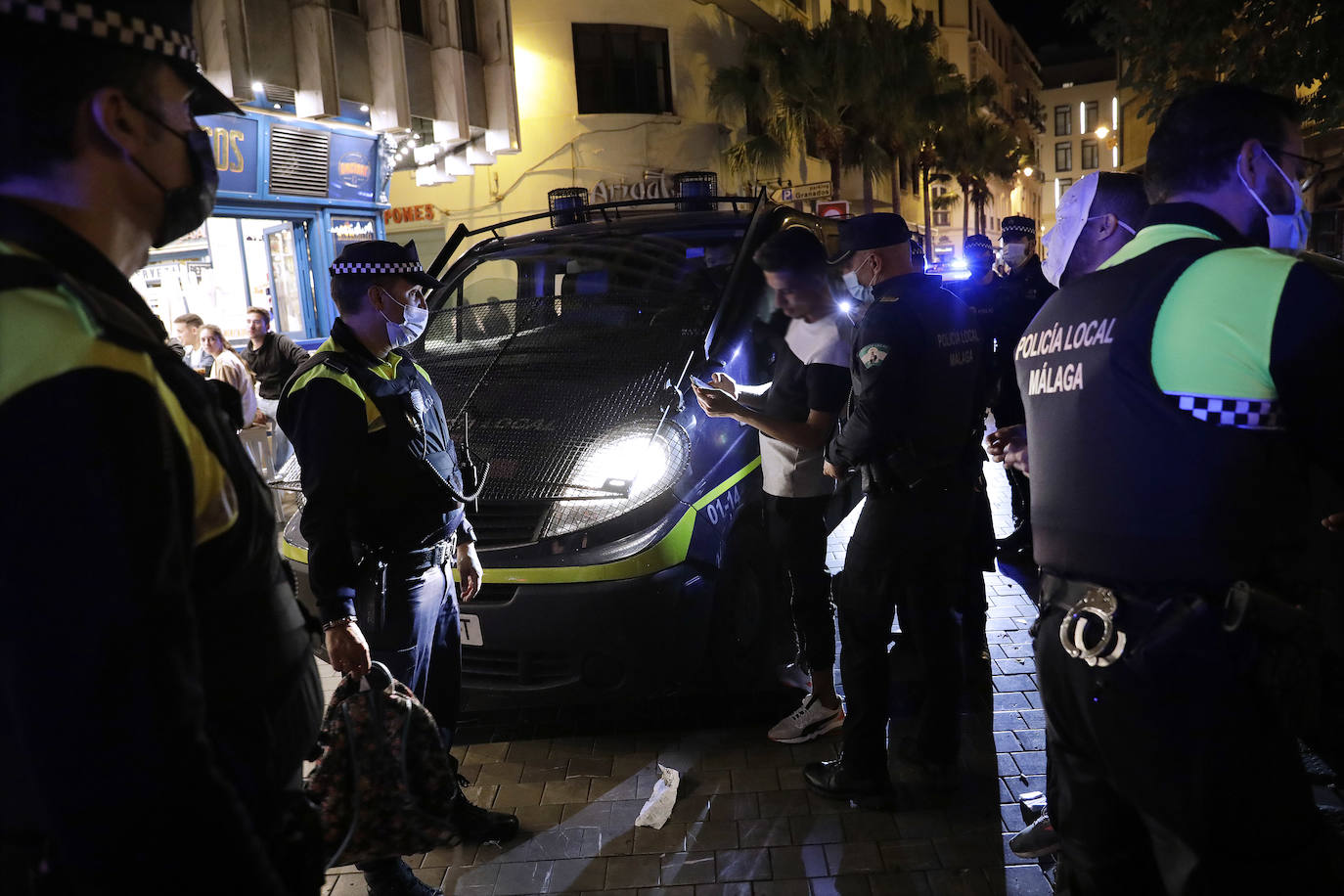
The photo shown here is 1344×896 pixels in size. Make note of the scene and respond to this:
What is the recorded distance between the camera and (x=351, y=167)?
12.5 metres

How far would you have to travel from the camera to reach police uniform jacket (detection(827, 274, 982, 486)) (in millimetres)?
3285

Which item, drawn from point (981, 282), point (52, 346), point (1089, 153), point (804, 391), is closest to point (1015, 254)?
point (981, 282)

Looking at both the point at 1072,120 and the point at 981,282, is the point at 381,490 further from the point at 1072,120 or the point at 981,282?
the point at 1072,120

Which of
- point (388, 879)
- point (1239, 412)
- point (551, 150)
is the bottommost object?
point (388, 879)

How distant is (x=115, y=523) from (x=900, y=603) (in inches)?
119

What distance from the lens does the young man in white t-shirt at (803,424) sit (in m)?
3.81

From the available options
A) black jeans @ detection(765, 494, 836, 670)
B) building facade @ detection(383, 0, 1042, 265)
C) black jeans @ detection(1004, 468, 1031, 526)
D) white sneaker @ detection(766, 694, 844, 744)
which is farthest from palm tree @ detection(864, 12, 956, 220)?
white sneaker @ detection(766, 694, 844, 744)

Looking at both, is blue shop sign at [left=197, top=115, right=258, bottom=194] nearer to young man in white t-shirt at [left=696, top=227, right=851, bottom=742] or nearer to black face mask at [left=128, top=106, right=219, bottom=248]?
young man in white t-shirt at [left=696, top=227, right=851, bottom=742]

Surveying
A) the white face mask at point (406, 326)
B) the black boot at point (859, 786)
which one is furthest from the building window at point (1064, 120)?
the white face mask at point (406, 326)

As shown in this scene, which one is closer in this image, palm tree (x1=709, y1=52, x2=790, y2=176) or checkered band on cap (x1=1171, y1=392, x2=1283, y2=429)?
checkered band on cap (x1=1171, y1=392, x2=1283, y2=429)

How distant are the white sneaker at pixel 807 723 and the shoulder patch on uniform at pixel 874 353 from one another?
5.38 feet

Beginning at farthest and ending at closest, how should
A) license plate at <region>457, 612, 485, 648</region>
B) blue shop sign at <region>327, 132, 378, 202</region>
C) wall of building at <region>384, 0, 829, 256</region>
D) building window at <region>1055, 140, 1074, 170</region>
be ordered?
building window at <region>1055, 140, 1074, 170</region>, wall of building at <region>384, 0, 829, 256</region>, blue shop sign at <region>327, 132, 378, 202</region>, license plate at <region>457, 612, 485, 648</region>

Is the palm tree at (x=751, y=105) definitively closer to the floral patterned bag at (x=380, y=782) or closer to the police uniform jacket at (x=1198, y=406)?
the floral patterned bag at (x=380, y=782)

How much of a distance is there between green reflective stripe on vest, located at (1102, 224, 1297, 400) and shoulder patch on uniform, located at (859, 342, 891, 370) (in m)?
1.60
